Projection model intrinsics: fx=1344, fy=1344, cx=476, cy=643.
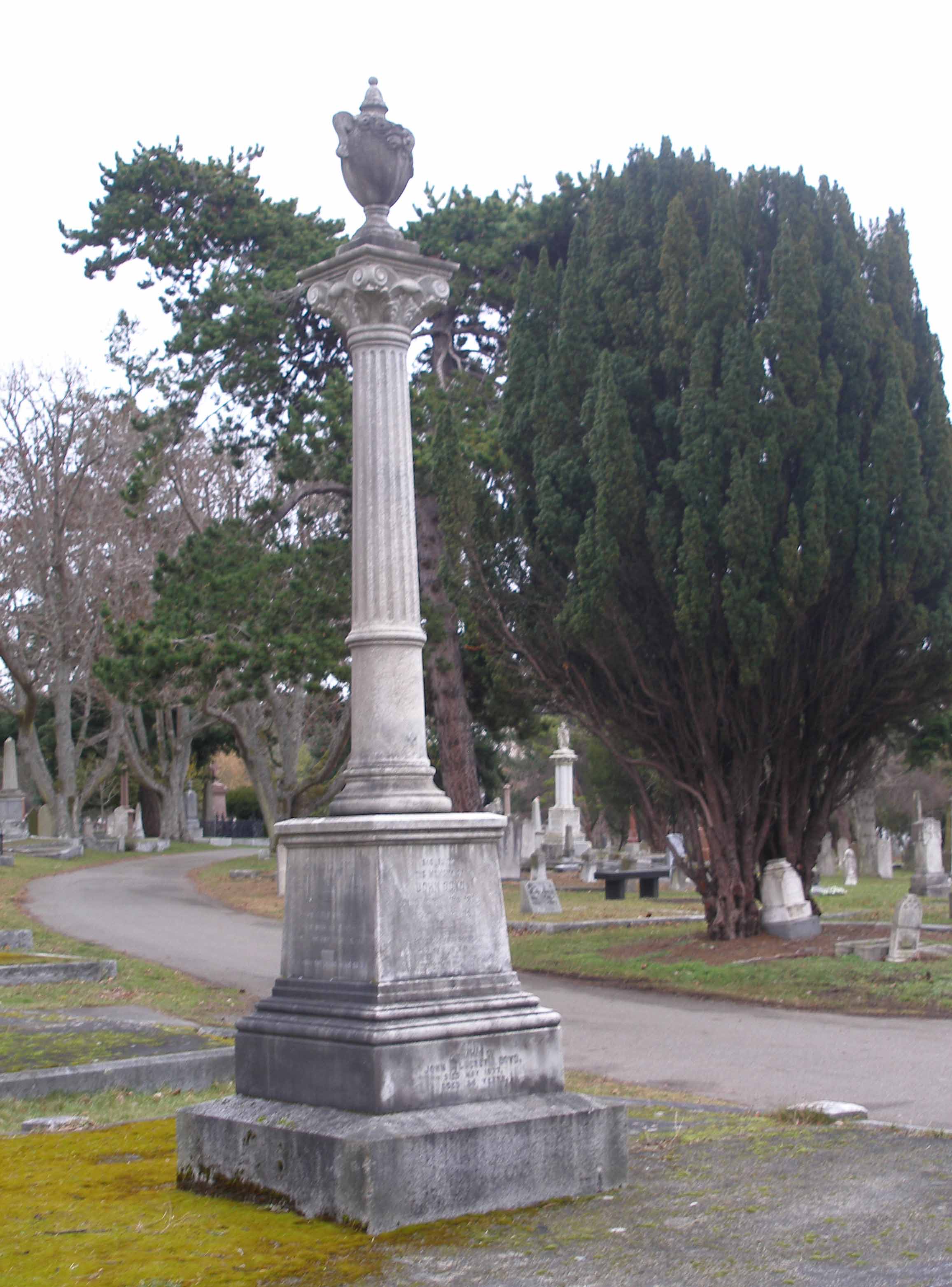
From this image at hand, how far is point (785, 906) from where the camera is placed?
16234 mm

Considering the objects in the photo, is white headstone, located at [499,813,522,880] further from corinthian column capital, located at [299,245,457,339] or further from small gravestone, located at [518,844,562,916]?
corinthian column capital, located at [299,245,457,339]

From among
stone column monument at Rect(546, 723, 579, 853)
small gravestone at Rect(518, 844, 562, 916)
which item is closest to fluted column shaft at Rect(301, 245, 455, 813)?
small gravestone at Rect(518, 844, 562, 916)

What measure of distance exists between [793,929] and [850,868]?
1612 centimetres

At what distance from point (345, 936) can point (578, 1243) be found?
1.50 m

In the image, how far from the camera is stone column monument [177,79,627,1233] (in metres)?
4.88

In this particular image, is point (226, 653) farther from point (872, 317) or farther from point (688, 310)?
point (872, 317)

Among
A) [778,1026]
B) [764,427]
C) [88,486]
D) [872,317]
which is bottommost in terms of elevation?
[778,1026]

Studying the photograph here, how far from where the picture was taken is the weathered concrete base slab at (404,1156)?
4.70 m

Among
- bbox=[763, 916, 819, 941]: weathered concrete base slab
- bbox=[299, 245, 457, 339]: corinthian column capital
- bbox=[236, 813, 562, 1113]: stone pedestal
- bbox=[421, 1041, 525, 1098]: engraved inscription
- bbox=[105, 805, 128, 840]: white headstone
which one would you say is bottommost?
bbox=[763, 916, 819, 941]: weathered concrete base slab

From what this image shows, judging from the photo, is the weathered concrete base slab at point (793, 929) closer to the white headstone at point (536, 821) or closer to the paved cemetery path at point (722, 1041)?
the paved cemetery path at point (722, 1041)

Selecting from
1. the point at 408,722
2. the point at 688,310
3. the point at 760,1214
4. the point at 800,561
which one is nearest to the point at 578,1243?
the point at 760,1214

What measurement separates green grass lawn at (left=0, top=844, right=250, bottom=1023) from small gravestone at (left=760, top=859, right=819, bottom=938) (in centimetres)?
654

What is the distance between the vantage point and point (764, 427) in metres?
15.0

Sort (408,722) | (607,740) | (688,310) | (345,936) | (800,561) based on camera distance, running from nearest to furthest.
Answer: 1. (345,936)
2. (408,722)
3. (800,561)
4. (688,310)
5. (607,740)
